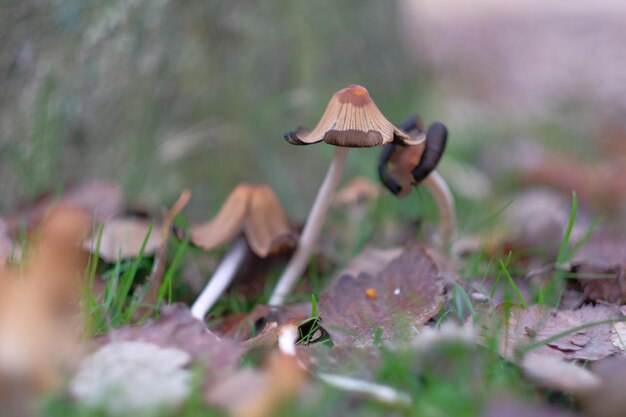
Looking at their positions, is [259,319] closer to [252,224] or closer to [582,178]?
[252,224]

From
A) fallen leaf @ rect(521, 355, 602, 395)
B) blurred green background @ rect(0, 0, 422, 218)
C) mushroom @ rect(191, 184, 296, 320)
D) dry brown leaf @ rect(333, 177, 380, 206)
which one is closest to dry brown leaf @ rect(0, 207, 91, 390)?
mushroom @ rect(191, 184, 296, 320)

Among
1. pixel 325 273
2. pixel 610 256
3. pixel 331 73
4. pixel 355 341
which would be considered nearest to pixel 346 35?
pixel 331 73

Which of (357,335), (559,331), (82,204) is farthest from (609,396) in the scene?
(82,204)

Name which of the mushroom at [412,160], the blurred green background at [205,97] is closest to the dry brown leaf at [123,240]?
the blurred green background at [205,97]

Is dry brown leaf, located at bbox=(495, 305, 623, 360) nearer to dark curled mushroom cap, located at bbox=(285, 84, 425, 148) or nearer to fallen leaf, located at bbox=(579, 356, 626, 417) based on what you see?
fallen leaf, located at bbox=(579, 356, 626, 417)

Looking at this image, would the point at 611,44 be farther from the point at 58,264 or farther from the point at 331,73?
the point at 58,264
